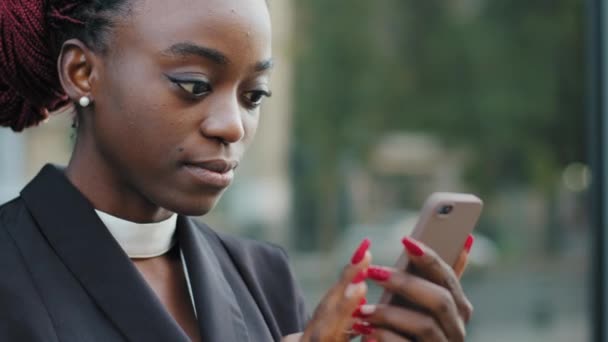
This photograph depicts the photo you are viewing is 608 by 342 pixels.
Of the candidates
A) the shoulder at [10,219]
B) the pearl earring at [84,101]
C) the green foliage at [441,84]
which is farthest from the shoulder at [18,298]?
the green foliage at [441,84]

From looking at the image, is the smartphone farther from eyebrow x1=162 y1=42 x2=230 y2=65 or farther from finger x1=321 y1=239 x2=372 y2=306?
eyebrow x1=162 y1=42 x2=230 y2=65

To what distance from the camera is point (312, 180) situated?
26.5 ft

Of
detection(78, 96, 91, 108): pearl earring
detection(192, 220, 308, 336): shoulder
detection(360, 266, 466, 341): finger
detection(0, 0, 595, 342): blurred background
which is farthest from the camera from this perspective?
detection(0, 0, 595, 342): blurred background

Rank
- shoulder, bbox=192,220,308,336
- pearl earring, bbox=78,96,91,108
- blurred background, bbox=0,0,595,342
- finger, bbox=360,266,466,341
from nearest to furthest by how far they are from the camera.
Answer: finger, bbox=360,266,466,341, pearl earring, bbox=78,96,91,108, shoulder, bbox=192,220,308,336, blurred background, bbox=0,0,595,342

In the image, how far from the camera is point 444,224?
1.42 meters

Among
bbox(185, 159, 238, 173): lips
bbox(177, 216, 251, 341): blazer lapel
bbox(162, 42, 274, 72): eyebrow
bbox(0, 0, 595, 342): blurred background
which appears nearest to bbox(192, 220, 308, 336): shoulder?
bbox(177, 216, 251, 341): blazer lapel

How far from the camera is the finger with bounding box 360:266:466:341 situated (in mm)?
1367

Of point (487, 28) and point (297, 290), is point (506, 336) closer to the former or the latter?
point (487, 28)

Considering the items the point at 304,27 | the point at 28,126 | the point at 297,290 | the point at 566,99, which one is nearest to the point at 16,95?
the point at 28,126

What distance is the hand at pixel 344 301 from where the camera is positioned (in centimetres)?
137

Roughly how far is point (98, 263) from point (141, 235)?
0.33 feet

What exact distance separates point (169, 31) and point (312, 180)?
668cm

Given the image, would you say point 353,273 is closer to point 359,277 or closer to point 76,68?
point 359,277

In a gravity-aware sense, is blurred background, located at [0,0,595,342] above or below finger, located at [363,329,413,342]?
below
